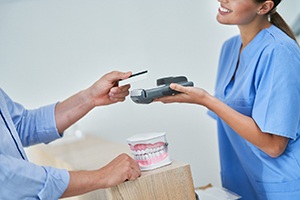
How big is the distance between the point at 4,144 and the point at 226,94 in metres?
0.76

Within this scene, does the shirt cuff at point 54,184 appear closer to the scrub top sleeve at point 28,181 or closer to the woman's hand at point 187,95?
the scrub top sleeve at point 28,181

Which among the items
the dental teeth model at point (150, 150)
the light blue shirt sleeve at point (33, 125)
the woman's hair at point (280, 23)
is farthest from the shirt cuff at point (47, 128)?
the woman's hair at point (280, 23)

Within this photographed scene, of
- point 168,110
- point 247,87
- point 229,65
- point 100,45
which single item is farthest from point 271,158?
point 100,45

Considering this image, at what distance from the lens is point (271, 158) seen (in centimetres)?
123

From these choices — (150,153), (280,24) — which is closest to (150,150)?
(150,153)

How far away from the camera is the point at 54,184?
92cm

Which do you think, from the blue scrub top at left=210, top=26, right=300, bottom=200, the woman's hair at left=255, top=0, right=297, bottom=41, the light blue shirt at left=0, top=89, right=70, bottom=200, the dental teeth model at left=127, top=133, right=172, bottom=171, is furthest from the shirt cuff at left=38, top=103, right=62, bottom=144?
the woman's hair at left=255, top=0, right=297, bottom=41

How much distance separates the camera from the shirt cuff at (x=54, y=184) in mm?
906

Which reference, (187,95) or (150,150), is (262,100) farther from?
(150,150)

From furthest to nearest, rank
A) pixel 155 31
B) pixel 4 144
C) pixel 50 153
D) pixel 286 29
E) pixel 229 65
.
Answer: pixel 155 31 → pixel 50 153 → pixel 229 65 → pixel 286 29 → pixel 4 144

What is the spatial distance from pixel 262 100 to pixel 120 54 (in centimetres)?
98

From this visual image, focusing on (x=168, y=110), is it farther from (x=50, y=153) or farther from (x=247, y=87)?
(x=247, y=87)

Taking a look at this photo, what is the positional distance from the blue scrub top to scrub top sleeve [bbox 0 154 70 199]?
0.59 m

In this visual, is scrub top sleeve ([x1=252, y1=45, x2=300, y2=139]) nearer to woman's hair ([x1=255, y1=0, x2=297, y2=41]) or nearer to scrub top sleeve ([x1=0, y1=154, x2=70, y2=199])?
woman's hair ([x1=255, y1=0, x2=297, y2=41])
